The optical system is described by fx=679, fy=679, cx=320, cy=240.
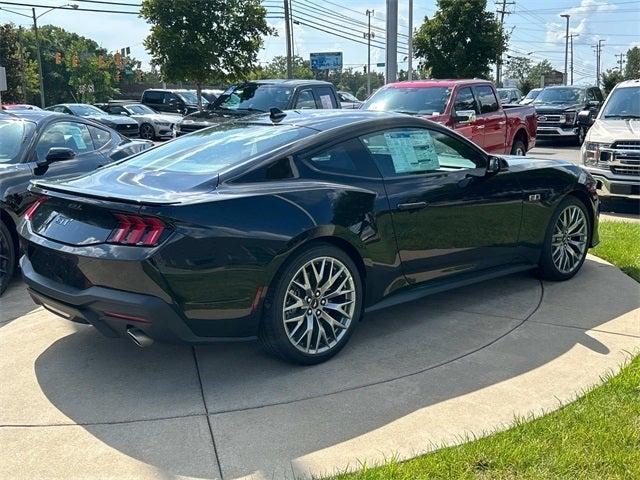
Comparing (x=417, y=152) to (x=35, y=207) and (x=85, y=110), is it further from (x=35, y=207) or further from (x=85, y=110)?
(x=85, y=110)

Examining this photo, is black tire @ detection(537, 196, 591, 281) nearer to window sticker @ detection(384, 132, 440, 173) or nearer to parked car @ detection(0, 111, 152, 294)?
window sticker @ detection(384, 132, 440, 173)

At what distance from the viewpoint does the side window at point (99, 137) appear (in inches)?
293

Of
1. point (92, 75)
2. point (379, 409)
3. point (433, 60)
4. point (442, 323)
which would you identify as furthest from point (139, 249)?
point (92, 75)

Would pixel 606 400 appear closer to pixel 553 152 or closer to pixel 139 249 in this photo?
pixel 139 249

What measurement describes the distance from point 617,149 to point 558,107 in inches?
425

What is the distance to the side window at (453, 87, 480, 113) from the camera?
37.2 ft

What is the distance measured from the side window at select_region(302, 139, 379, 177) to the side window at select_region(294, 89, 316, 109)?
872 centimetres

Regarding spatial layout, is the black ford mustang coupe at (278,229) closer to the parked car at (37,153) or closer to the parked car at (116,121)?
the parked car at (37,153)

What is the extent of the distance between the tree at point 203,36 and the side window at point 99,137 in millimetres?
13930

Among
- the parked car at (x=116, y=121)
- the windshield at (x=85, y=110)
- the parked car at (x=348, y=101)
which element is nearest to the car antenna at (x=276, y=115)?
the parked car at (x=348, y=101)

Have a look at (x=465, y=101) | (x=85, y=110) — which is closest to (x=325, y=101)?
(x=465, y=101)

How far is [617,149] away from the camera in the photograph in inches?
379

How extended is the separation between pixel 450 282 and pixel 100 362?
2.45m

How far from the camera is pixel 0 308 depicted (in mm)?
5438
